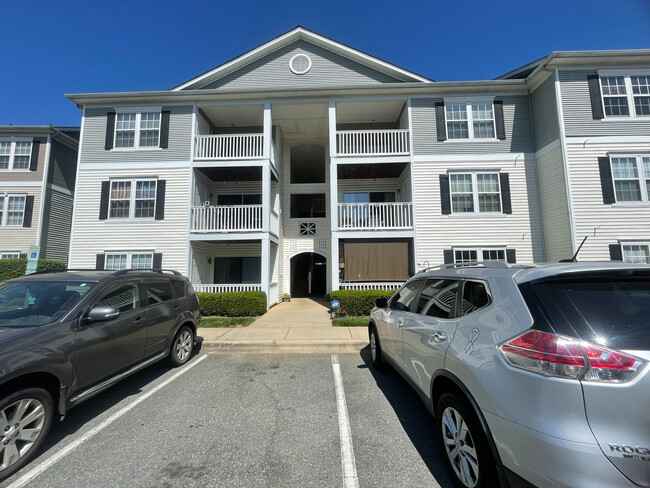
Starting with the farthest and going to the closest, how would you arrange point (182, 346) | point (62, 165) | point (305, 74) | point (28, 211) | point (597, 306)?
point (62, 165)
point (28, 211)
point (305, 74)
point (182, 346)
point (597, 306)

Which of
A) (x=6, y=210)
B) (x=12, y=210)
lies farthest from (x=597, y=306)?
(x=6, y=210)

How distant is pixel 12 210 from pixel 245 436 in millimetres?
20160

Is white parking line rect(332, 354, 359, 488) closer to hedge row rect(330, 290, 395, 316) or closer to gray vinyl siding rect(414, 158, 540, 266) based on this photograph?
hedge row rect(330, 290, 395, 316)

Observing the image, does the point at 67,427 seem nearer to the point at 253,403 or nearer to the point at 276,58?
the point at 253,403

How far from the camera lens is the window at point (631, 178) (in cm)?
969

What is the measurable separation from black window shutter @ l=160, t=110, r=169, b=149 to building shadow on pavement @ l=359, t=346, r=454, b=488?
1218 cm

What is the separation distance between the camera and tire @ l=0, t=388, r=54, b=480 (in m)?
2.47

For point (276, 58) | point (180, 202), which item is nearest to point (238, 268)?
point (180, 202)

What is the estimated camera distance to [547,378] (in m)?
1.63

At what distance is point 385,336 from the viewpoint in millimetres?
4324

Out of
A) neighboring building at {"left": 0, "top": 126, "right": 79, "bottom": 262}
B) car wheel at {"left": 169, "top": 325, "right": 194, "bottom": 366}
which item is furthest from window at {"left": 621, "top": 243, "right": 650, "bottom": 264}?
neighboring building at {"left": 0, "top": 126, "right": 79, "bottom": 262}

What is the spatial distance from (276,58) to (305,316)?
11.5 meters

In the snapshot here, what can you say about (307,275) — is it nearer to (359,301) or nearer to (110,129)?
(359,301)

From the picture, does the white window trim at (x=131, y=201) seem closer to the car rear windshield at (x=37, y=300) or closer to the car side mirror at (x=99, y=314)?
the car rear windshield at (x=37, y=300)
